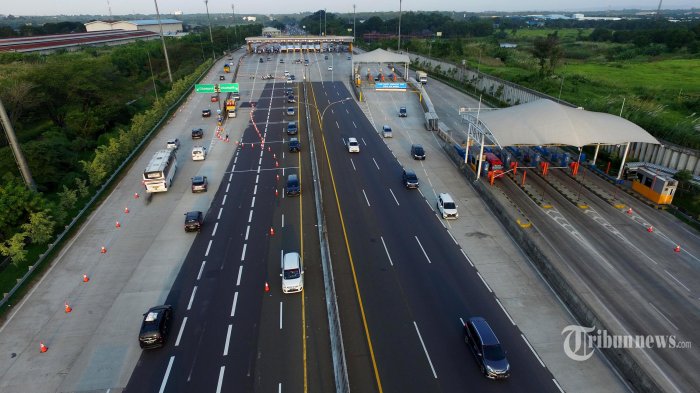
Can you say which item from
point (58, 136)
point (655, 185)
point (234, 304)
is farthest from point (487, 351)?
point (58, 136)

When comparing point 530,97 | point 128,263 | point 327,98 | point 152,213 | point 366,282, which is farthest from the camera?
point 327,98

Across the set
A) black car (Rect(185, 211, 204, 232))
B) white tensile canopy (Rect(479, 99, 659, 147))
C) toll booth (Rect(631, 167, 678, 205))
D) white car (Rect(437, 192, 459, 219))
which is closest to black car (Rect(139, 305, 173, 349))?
black car (Rect(185, 211, 204, 232))

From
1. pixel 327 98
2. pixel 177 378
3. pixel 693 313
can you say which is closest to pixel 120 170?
pixel 177 378

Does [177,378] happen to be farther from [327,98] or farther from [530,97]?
[327,98]

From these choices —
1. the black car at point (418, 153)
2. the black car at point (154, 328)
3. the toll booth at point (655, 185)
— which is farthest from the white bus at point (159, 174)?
the toll booth at point (655, 185)

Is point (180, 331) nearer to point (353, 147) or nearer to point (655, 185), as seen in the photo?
point (353, 147)

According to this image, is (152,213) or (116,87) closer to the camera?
(152,213)
